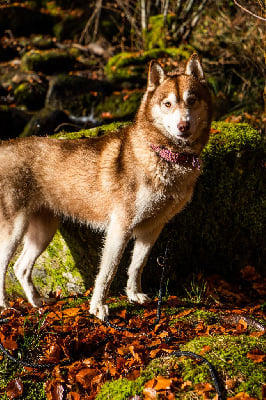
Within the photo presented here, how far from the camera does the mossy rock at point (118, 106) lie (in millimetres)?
9430

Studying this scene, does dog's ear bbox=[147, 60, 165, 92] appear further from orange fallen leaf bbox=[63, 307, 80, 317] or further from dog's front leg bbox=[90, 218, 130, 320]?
orange fallen leaf bbox=[63, 307, 80, 317]

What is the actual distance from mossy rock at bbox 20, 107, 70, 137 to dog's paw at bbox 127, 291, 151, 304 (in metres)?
5.15

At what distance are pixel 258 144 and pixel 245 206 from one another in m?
0.91

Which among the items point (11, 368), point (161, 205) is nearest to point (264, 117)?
point (161, 205)

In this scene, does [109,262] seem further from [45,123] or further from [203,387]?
[45,123]

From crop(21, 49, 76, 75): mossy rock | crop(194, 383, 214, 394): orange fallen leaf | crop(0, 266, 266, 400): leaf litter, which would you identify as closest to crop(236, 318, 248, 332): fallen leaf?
crop(0, 266, 266, 400): leaf litter

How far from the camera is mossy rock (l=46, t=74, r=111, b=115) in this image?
392 inches

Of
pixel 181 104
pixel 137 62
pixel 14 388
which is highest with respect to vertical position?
pixel 181 104

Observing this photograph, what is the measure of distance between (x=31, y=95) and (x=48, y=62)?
11.6ft

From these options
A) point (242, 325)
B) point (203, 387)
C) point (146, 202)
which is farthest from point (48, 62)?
point (203, 387)

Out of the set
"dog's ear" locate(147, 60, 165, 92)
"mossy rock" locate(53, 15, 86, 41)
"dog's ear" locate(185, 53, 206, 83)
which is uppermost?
"dog's ear" locate(185, 53, 206, 83)

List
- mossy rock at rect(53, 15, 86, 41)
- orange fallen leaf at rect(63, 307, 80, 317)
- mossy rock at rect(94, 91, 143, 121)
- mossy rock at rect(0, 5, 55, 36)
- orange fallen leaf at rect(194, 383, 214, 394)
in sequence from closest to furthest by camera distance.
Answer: orange fallen leaf at rect(194, 383, 214, 394), orange fallen leaf at rect(63, 307, 80, 317), mossy rock at rect(94, 91, 143, 121), mossy rock at rect(0, 5, 55, 36), mossy rock at rect(53, 15, 86, 41)

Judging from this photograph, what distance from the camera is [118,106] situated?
9742 mm

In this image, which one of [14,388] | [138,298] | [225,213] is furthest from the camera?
[225,213]
